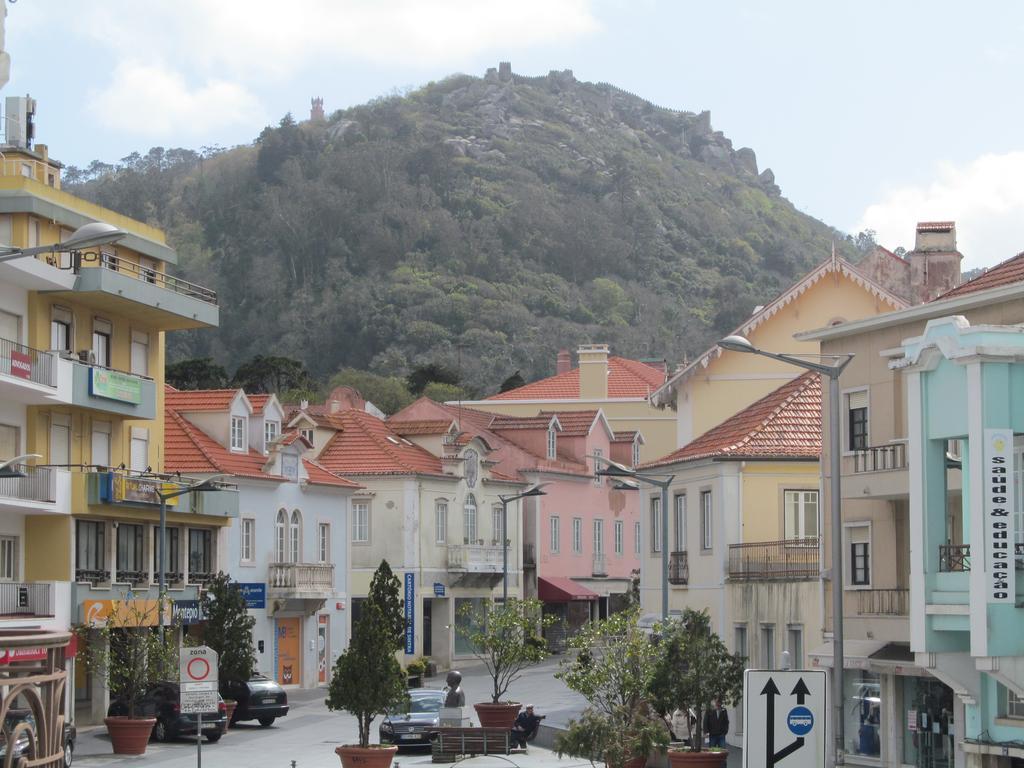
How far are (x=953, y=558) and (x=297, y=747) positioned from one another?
61.5 feet

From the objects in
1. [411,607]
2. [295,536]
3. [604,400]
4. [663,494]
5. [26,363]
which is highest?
[604,400]

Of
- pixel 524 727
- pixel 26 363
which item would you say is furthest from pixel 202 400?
pixel 524 727

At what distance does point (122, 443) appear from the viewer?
53719 mm

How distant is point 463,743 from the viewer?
40906 millimetres

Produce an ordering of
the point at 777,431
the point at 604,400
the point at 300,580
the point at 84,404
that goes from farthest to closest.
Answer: the point at 604,400
the point at 300,580
the point at 84,404
the point at 777,431

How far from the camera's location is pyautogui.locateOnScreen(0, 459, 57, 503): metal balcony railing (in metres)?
46.0

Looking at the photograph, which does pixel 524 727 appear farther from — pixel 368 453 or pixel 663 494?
pixel 368 453

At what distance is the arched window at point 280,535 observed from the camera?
62.5m

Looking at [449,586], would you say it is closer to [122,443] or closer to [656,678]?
[122,443]

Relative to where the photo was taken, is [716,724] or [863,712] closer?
[863,712]

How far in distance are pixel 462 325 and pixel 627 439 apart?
8255cm

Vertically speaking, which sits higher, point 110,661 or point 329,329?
point 329,329

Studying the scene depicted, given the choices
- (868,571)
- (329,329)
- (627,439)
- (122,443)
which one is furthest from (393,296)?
(868,571)

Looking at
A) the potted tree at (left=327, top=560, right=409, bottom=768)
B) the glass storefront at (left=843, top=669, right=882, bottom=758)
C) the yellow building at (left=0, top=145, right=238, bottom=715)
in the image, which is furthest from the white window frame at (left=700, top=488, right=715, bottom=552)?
the yellow building at (left=0, top=145, right=238, bottom=715)
